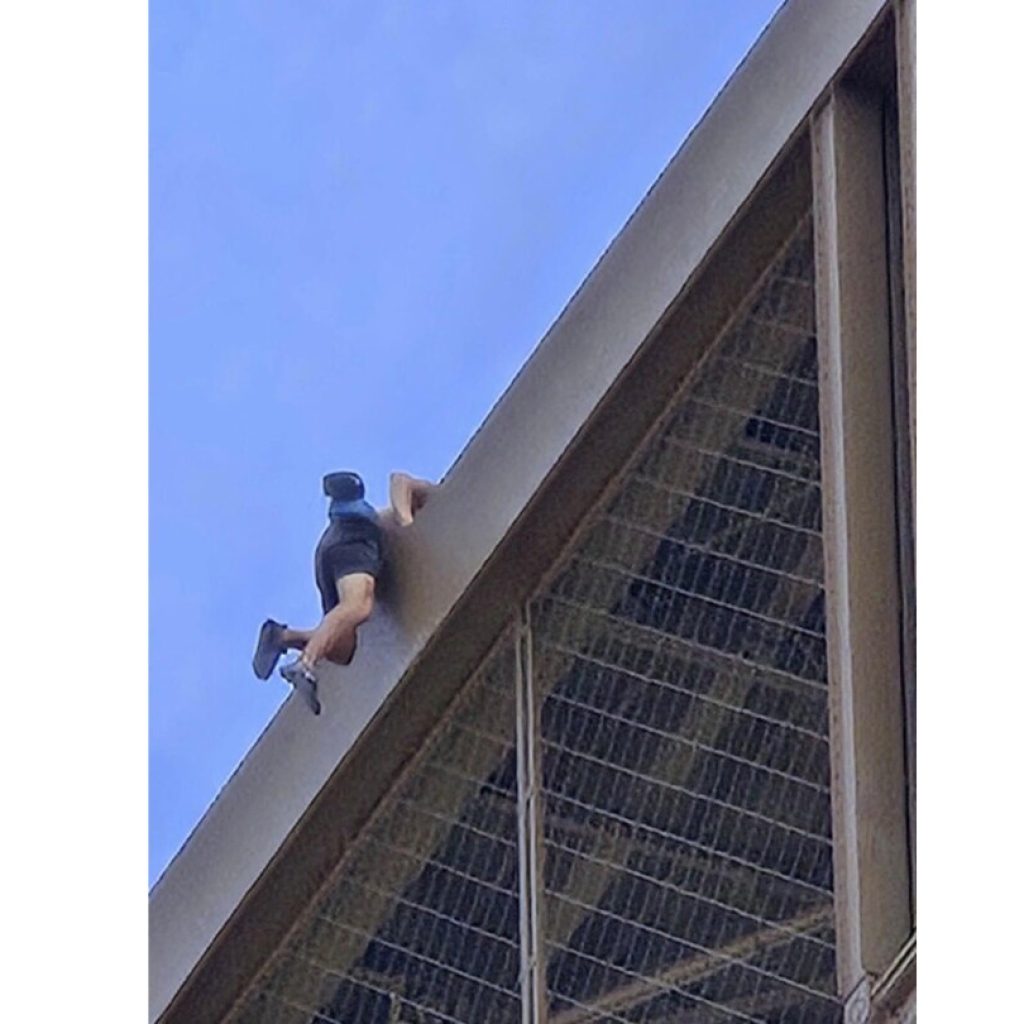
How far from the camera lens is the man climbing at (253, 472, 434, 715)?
4.12m

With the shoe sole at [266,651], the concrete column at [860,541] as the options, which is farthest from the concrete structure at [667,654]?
the shoe sole at [266,651]

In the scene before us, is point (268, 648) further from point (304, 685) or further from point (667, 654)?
point (667, 654)

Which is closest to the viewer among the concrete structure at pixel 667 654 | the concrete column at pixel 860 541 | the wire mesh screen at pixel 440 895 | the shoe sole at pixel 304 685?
the concrete column at pixel 860 541

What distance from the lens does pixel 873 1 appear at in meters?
3.80

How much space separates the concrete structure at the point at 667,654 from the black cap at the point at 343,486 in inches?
4.5

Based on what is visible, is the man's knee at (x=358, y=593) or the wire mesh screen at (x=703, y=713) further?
the man's knee at (x=358, y=593)

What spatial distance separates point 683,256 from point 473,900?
1038 millimetres

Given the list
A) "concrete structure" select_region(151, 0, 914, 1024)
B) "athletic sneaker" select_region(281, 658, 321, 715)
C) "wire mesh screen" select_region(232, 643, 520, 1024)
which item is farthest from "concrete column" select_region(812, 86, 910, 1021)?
"athletic sneaker" select_region(281, 658, 321, 715)

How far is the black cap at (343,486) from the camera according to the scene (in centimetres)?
409

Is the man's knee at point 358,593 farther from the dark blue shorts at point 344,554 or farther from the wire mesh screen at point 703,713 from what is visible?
the wire mesh screen at point 703,713

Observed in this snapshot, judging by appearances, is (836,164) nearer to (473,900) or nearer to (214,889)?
(473,900)

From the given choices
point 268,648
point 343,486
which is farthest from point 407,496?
point 268,648

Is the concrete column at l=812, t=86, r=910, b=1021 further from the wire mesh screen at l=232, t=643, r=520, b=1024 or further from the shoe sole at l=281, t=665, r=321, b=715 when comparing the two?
the shoe sole at l=281, t=665, r=321, b=715
